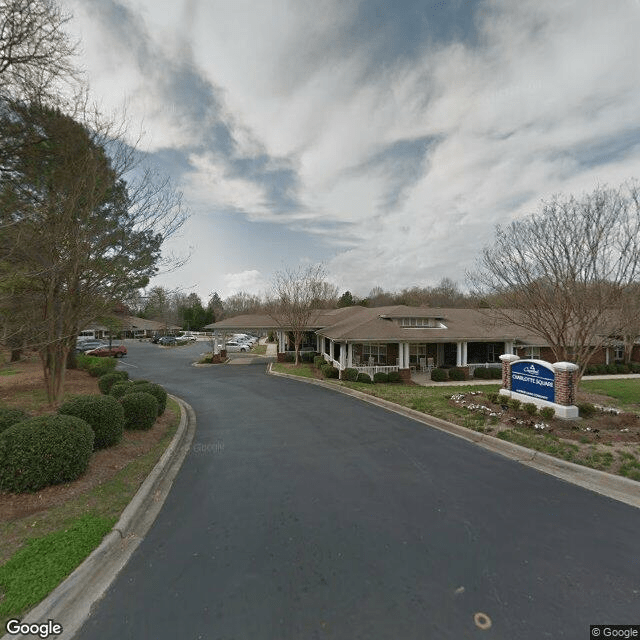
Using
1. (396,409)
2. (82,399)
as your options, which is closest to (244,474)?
(82,399)

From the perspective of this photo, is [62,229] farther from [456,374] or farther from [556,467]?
[456,374]

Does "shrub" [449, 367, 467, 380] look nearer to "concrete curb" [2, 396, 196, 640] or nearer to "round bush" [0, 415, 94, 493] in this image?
"concrete curb" [2, 396, 196, 640]

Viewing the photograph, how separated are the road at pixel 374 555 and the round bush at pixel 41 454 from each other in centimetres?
168

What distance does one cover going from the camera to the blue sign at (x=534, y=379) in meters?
9.57

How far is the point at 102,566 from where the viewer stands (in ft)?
11.6

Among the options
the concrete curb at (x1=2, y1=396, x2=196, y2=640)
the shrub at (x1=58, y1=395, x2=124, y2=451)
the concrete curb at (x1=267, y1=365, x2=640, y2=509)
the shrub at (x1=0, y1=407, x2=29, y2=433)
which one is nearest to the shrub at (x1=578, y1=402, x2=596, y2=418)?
the concrete curb at (x1=267, y1=365, x2=640, y2=509)

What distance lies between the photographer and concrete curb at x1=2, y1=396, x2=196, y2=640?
9.37 feet

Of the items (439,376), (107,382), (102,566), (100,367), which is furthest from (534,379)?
(100,367)

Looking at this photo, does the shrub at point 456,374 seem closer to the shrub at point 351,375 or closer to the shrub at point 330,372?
the shrub at point 351,375

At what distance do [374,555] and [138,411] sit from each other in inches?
266

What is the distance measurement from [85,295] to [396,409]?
10.3 m

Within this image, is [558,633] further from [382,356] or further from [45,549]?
[382,356]

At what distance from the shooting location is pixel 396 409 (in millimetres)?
11398

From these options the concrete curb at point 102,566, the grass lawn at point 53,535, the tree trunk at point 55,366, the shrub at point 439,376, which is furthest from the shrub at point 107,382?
the shrub at point 439,376
